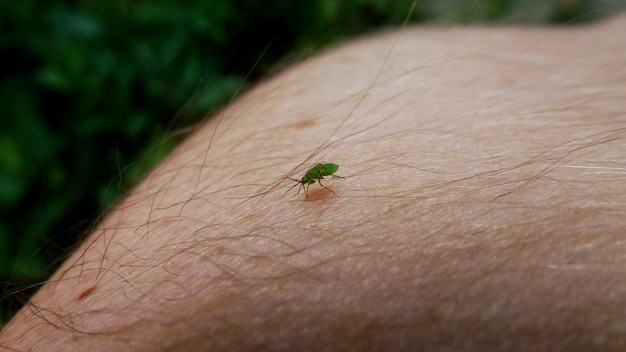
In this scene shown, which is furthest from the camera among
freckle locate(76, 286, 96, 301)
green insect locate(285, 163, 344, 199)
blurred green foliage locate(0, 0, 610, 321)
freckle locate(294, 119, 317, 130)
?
blurred green foliage locate(0, 0, 610, 321)

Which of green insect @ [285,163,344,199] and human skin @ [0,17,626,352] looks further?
green insect @ [285,163,344,199]

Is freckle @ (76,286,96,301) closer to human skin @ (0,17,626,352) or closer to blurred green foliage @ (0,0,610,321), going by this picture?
human skin @ (0,17,626,352)

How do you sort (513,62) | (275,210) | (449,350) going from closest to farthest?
(449,350), (275,210), (513,62)

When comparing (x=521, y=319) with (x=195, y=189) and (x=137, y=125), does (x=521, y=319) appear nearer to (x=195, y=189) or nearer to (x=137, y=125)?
(x=195, y=189)

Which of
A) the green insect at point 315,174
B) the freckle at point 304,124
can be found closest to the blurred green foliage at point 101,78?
the freckle at point 304,124

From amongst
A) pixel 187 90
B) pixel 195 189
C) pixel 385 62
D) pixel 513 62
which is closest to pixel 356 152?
pixel 195 189

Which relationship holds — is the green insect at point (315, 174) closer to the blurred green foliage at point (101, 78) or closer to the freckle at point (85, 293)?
the freckle at point (85, 293)

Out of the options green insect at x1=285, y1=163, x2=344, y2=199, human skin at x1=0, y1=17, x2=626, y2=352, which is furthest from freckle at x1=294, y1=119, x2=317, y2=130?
green insect at x1=285, y1=163, x2=344, y2=199

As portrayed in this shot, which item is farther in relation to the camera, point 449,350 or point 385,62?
point 385,62
